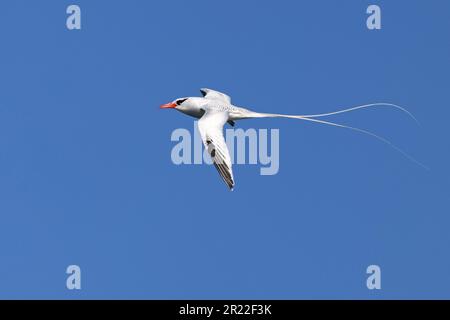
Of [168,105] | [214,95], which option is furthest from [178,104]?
[214,95]

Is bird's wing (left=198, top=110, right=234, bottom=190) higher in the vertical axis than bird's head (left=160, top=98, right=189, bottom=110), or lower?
lower

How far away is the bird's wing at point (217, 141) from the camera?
49.7 ft

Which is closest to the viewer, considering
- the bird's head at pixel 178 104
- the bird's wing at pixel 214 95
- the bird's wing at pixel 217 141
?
the bird's wing at pixel 217 141

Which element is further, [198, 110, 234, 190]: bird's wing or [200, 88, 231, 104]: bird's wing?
[200, 88, 231, 104]: bird's wing

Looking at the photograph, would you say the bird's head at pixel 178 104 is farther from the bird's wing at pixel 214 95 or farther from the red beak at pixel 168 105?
the bird's wing at pixel 214 95

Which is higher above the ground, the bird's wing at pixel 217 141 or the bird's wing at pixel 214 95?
the bird's wing at pixel 214 95

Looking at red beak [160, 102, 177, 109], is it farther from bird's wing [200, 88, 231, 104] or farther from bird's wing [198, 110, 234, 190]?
bird's wing [198, 110, 234, 190]

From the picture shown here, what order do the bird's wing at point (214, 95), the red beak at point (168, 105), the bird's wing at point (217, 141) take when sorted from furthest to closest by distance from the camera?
the bird's wing at point (214, 95), the red beak at point (168, 105), the bird's wing at point (217, 141)

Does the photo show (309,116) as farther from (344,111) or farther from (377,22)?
(377,22)

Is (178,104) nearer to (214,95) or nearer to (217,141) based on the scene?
(214,95)

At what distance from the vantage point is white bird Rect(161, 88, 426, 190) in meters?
15.3

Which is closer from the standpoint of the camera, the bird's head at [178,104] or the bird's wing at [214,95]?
the bird's head at [178,104]

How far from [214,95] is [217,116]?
242 centimetres

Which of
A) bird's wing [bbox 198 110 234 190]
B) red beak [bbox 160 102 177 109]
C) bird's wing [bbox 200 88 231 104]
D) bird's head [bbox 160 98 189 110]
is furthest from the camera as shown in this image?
bird's wing [bbox 200 88 231 104]
